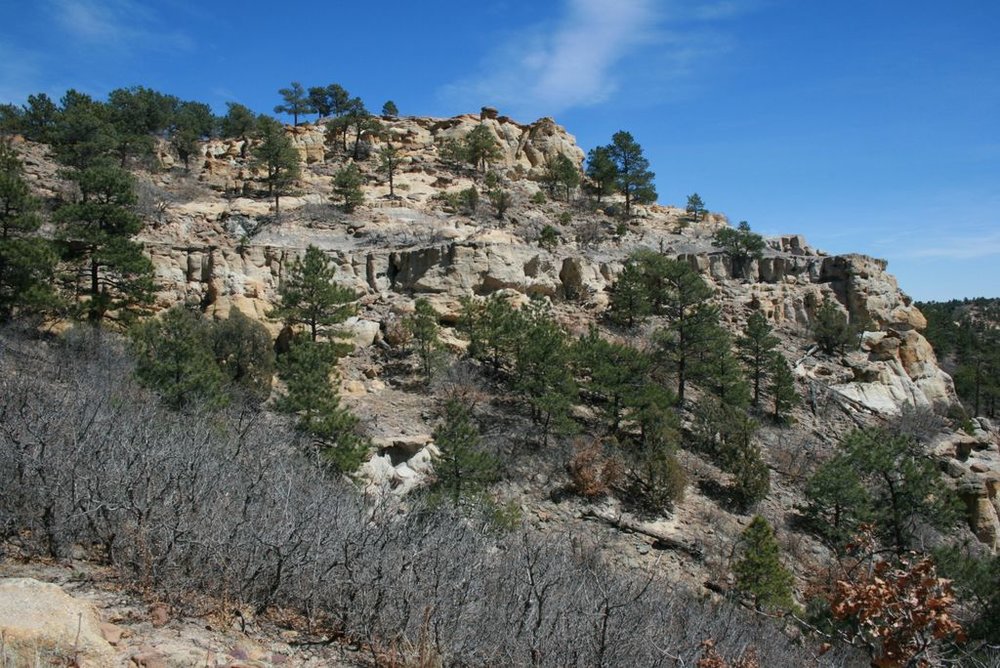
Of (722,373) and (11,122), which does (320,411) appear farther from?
(11,122)

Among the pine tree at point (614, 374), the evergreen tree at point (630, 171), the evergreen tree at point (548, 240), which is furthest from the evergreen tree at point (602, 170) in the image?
the pine tree at point (614, 374)

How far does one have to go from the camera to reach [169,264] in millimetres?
27984

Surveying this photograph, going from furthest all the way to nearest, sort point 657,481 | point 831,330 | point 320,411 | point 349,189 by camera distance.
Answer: point 349,189 → point 831,330 → point 657,481 → point 320,411

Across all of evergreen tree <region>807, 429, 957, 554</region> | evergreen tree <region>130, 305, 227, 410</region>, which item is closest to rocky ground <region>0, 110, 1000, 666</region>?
evergreen tree <region>807, 429, 957, 554</region>

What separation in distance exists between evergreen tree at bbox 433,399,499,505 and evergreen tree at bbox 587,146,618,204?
38.9 metres

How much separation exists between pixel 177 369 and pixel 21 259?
8.59 meters

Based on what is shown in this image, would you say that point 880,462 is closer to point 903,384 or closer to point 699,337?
point 699,337

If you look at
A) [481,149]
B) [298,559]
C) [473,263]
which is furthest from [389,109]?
[298,559]

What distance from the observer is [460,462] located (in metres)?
17.3

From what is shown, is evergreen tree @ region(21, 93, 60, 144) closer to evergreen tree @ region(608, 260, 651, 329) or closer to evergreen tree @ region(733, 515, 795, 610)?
evergreen tree @ region(608, 260, 651, 329)

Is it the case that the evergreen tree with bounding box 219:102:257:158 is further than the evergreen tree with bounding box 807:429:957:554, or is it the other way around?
the evergreen tree with bounding box 219:102:257:158

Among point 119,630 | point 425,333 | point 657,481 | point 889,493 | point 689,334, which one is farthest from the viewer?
point 689,334

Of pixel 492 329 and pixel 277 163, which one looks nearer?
pixel 492 329

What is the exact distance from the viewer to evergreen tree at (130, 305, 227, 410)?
15.6 metres
